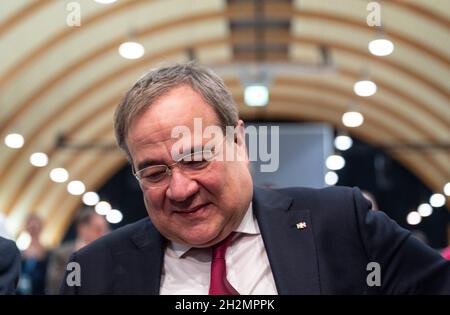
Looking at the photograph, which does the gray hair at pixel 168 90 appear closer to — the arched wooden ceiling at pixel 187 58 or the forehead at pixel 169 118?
the forehead at pixel 169 118

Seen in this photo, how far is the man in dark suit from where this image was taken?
2.17 meters

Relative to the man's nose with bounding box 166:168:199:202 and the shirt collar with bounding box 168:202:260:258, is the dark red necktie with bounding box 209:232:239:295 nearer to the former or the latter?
the shirt collar with bounding box 168:202:260:258

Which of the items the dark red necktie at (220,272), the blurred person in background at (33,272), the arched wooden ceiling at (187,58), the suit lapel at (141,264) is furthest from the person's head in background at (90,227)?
the arched wooden ceiling at (187,58)

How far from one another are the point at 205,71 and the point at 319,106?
2090 cm

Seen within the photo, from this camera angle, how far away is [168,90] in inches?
88.0

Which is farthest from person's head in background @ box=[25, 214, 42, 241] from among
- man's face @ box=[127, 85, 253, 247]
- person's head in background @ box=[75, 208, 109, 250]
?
man's face @ box=[127, 85, 253, 247]

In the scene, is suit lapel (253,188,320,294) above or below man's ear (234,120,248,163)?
below

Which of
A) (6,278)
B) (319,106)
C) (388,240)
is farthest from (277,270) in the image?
(319,106)

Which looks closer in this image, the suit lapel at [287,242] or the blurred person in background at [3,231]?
the suit lapel at [287,242]

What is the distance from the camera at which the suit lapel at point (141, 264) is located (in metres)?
2.25

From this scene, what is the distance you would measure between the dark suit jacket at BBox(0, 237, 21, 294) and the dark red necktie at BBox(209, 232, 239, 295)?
0.68 m

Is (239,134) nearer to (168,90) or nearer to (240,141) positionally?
(240,141)

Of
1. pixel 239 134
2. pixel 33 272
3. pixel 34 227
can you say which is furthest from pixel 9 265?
pixel 34 227
